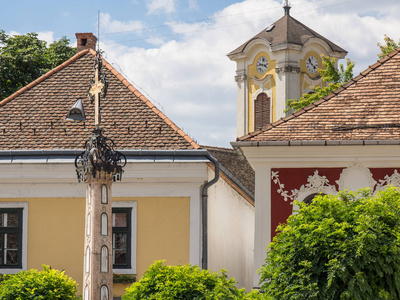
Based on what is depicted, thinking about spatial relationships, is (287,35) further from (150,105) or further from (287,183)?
(287,183)

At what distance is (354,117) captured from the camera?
20.7m

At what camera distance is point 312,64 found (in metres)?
58.2

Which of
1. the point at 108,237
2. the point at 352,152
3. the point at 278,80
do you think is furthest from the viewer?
the point at 278,80

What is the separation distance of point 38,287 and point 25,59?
1937cm

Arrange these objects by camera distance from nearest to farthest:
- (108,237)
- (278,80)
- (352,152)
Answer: (108,237) → (352,152) → (278,80)

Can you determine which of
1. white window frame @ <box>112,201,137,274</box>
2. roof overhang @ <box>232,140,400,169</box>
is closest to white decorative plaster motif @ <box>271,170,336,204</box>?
roof overhang @ <box>232,140,400,169</box>

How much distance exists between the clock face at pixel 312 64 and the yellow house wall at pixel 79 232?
38034mm

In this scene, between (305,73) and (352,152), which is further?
(305,73)

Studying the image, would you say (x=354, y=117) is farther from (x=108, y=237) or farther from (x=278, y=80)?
(x=278, y=80)

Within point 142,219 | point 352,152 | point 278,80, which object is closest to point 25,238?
point 142,219

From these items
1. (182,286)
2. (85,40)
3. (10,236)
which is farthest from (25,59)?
(182,286)

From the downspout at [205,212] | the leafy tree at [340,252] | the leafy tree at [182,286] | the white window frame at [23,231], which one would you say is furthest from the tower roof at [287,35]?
the leafy tree at [182,286]

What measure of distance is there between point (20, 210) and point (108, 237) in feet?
24.5

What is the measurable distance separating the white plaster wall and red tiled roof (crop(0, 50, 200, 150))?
1659mm
